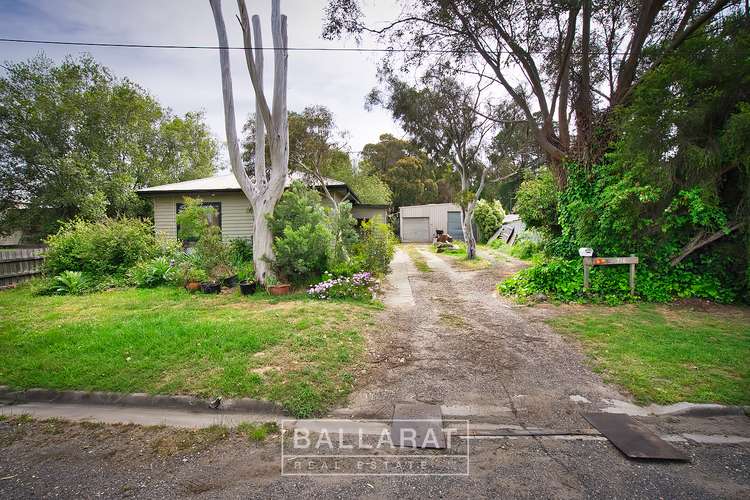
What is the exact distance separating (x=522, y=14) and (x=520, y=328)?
6516mm

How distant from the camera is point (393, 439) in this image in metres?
2.50

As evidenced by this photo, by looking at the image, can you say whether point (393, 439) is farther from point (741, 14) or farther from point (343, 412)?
point (741, 14)

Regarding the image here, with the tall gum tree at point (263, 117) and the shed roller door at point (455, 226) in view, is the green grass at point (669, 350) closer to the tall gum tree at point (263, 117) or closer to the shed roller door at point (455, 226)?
the tall gum tree at point (263, 117)

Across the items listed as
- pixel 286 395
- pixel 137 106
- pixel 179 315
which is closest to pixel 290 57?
pixel 179 315

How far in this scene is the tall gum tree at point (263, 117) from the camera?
7301 mm

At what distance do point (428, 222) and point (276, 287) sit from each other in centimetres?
1995

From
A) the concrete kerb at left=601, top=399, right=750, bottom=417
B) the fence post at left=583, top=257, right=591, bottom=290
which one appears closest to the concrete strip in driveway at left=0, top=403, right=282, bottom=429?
the concrete kerb at left=601, top=399, right=750, bottom=417

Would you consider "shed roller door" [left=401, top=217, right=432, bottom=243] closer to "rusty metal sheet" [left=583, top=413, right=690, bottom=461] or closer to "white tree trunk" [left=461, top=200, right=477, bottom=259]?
"white tree trunk" [left=461, top=200, right=477, bottom=259]

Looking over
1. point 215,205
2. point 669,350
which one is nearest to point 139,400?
point 669,350

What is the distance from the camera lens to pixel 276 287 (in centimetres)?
716

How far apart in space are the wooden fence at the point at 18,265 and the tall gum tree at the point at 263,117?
669 cm

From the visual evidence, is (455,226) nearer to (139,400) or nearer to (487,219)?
(487,219)

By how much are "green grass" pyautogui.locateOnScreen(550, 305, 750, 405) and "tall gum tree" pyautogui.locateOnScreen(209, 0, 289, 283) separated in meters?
6.47

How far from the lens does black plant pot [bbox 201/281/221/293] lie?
24.1 ft
